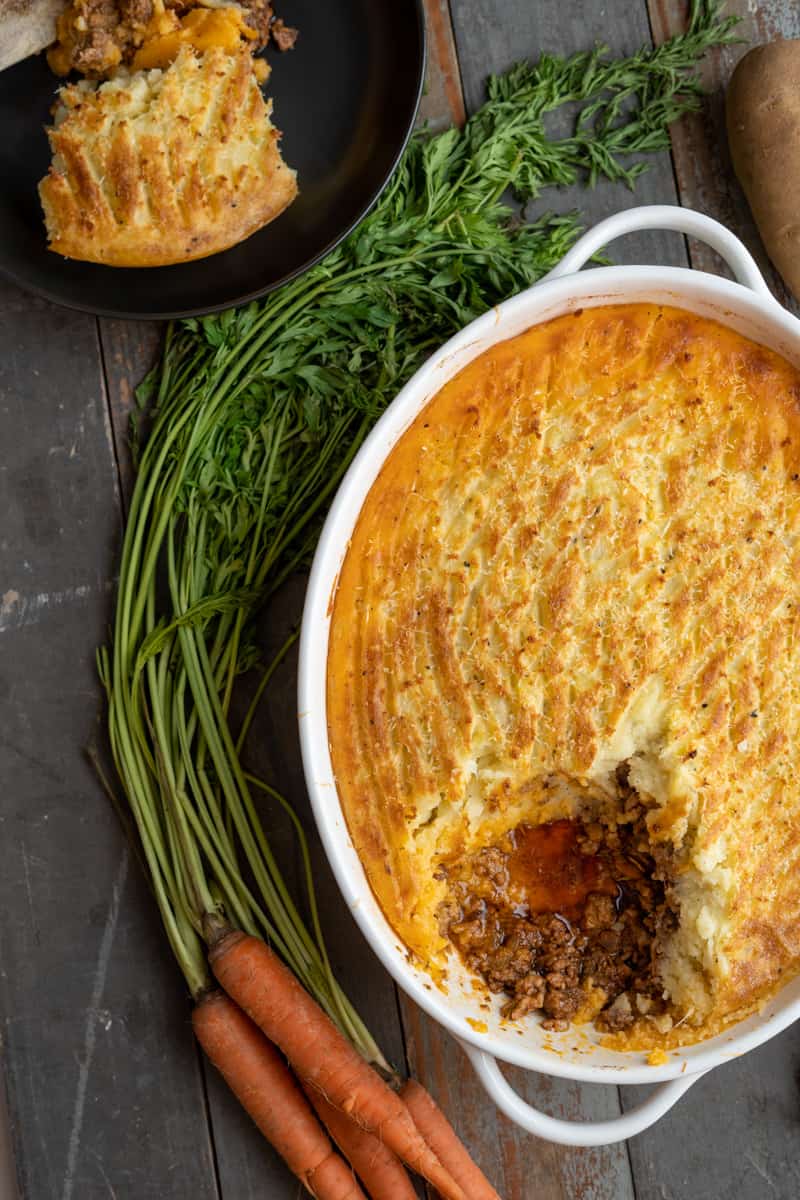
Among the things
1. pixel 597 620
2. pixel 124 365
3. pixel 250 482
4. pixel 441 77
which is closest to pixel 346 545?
pixel 250 482

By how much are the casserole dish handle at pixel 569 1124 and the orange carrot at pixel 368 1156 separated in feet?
1.28

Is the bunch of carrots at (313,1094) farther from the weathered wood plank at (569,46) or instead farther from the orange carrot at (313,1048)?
the weathered wood plank at (569,46)

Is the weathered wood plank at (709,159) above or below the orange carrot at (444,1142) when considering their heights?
above

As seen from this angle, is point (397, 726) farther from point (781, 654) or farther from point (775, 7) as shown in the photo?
point (775, 7)

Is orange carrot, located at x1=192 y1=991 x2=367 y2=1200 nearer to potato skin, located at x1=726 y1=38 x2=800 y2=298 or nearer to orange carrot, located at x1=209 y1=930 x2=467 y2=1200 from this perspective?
orange carrot, located at x1=209 y1=930 x2=467 y2=1200

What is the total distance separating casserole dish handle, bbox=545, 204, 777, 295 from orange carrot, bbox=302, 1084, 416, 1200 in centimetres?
190

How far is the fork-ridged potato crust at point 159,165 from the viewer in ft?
6.98

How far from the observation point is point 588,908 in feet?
7.72

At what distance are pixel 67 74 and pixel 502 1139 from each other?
263 cm

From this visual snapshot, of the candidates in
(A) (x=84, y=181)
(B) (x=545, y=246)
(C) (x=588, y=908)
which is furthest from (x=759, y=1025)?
(A) (x=84, y=181)

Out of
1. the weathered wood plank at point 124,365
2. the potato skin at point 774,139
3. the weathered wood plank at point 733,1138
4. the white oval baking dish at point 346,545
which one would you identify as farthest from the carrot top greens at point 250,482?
the weathered wood plank at point 733,1138

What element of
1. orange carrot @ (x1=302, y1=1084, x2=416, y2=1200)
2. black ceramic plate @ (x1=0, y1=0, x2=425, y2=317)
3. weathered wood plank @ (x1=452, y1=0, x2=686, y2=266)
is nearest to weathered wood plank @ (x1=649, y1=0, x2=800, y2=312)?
weathered wood plank @ (x1=452, y1=0, x2=686, y2=266)

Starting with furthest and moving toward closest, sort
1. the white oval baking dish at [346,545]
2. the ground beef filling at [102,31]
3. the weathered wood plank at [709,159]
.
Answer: the weathered wood plank at [709,159] < the ground beef filling at [102,31] < the white oval baking dish at [346,545]

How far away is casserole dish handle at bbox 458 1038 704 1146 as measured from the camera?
6.95ft
